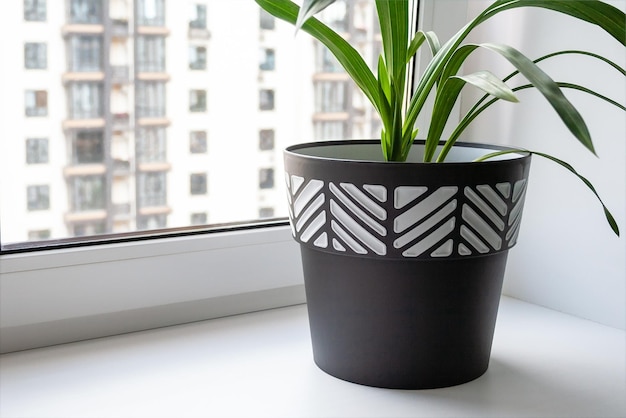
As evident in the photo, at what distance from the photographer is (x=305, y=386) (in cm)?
72

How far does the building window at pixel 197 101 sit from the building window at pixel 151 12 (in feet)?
0.30

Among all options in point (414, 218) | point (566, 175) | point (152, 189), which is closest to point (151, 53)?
point (152, 189)

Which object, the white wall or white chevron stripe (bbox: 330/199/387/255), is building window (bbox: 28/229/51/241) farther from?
the white wall

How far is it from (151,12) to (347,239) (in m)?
0.39

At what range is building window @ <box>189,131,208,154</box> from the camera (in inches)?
35.4

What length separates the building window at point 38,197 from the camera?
2.60ft

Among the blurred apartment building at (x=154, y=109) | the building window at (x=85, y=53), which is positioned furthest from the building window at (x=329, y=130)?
the building window at (x=85, y=53)

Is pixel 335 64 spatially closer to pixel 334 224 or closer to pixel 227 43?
pixel 227 43

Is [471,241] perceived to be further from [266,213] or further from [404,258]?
[266,213]

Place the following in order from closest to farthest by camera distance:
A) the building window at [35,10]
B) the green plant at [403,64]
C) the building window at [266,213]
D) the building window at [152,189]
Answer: the green plant at [403,64]
the building window at [35,10]
the building window at [152,189]
the building window at [266,213]

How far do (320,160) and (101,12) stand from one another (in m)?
0.33

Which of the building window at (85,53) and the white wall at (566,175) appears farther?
the white wall at (566,175)

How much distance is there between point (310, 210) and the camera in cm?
68

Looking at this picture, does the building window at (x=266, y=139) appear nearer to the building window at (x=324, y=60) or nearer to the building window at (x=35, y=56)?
the building window at (x=324, y=60)
